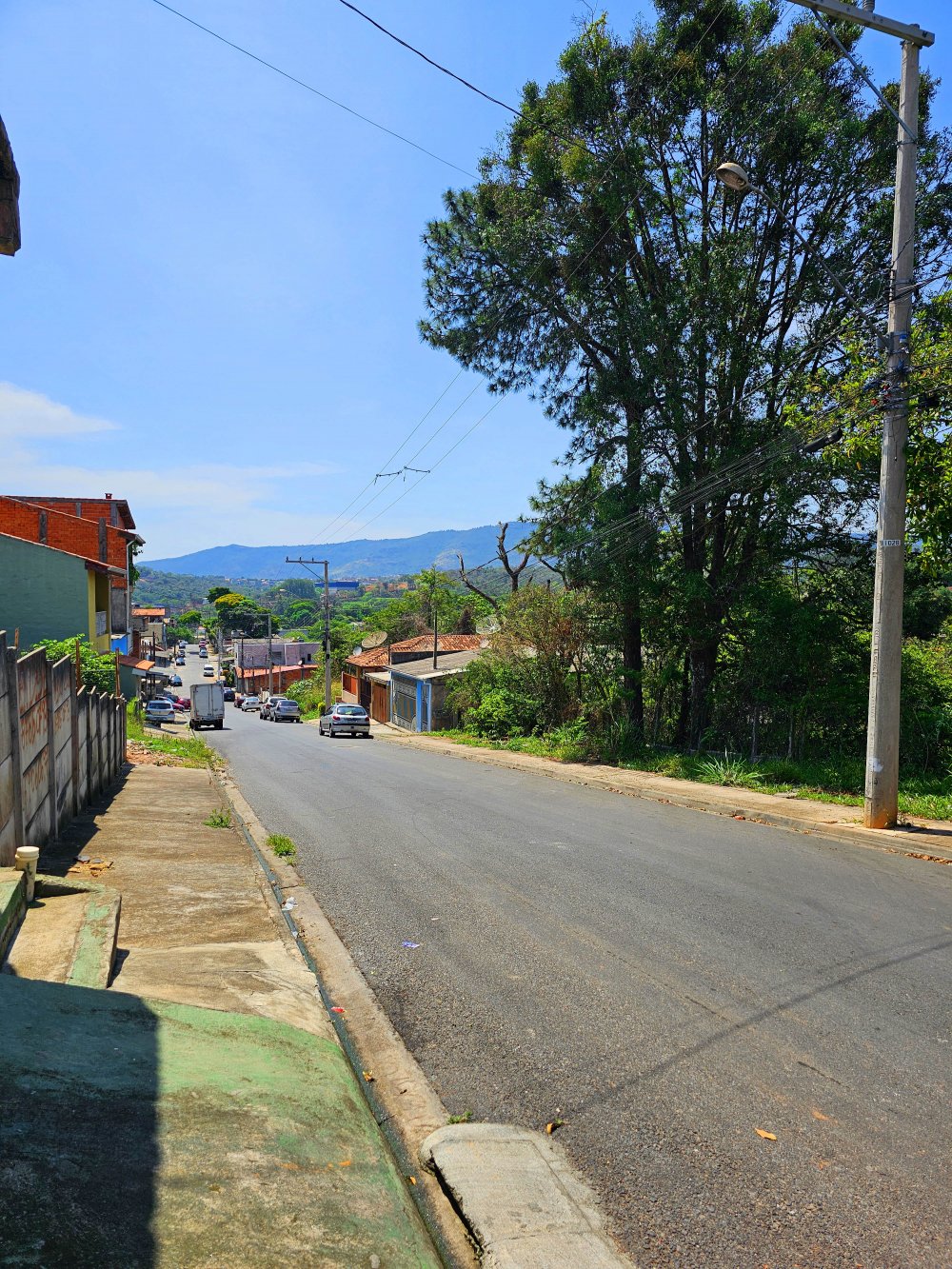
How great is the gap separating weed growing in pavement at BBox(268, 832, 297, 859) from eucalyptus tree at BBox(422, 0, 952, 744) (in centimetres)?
1080

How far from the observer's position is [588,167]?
18.9 m

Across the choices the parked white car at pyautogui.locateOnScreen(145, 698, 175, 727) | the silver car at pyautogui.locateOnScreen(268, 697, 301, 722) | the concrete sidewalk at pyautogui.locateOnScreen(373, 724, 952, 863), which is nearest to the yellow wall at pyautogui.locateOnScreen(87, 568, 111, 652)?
the parked white car at pyautogui.locateOnScreen(145, 698, 175, 727)

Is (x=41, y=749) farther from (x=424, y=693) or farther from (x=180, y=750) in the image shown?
(x=424, y=693)

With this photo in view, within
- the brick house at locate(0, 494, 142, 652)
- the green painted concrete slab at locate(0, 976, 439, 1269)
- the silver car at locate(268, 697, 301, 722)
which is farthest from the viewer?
the silver car at locate(268, 697, 301, 722)

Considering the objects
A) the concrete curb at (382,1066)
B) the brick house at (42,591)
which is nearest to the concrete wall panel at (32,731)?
the concrete curb at (382,1066)

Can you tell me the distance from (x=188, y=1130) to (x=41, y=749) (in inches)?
259

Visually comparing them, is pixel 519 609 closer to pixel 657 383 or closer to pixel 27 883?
pixel 657 383

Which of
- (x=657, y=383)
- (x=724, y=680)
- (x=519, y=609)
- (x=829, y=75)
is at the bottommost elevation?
(x=724, y=680)

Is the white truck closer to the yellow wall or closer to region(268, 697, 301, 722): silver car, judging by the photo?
region(268, 697, 301, 722): silver car

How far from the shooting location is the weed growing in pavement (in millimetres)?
10922

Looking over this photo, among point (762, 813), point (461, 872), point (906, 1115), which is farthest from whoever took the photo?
point (762, 813)

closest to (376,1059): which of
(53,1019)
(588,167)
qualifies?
(53,1019)

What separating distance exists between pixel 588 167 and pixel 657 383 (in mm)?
4796

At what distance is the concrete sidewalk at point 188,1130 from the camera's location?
282cm
